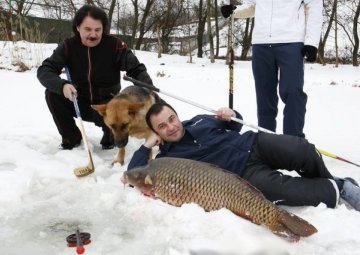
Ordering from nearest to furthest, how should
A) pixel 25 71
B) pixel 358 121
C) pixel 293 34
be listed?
pixel 293 34 < pixel 358 121 < pixel 25 71

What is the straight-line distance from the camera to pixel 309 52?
3600 millimetres

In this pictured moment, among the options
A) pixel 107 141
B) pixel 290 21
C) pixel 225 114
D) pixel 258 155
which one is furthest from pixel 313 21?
pixel 107 141

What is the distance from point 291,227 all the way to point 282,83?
1.99m

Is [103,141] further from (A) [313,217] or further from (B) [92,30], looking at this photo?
(A) [313,217]

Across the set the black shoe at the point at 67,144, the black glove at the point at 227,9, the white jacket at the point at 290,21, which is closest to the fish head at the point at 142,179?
the black shoe at the point at 67,144

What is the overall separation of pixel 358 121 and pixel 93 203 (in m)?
4.12

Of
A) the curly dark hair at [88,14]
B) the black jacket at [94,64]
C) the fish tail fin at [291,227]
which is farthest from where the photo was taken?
the black jacket at [94,64]

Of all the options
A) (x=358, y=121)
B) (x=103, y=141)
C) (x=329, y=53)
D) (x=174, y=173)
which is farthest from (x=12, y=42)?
(x=329, y=53)

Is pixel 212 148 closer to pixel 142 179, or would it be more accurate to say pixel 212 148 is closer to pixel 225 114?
pixel 225 114

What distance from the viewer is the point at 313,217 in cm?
244

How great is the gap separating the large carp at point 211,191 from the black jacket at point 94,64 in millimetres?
1760

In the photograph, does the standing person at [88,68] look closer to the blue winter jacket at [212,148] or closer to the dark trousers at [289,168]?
the blue winter jacket at [212,148]

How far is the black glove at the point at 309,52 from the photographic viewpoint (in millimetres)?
Result: 3586

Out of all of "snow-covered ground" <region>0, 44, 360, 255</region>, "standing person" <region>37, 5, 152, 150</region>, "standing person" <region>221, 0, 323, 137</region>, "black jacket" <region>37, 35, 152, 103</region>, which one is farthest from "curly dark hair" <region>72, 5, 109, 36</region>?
"standing person" <region>221, 0, 323, 137</region>
